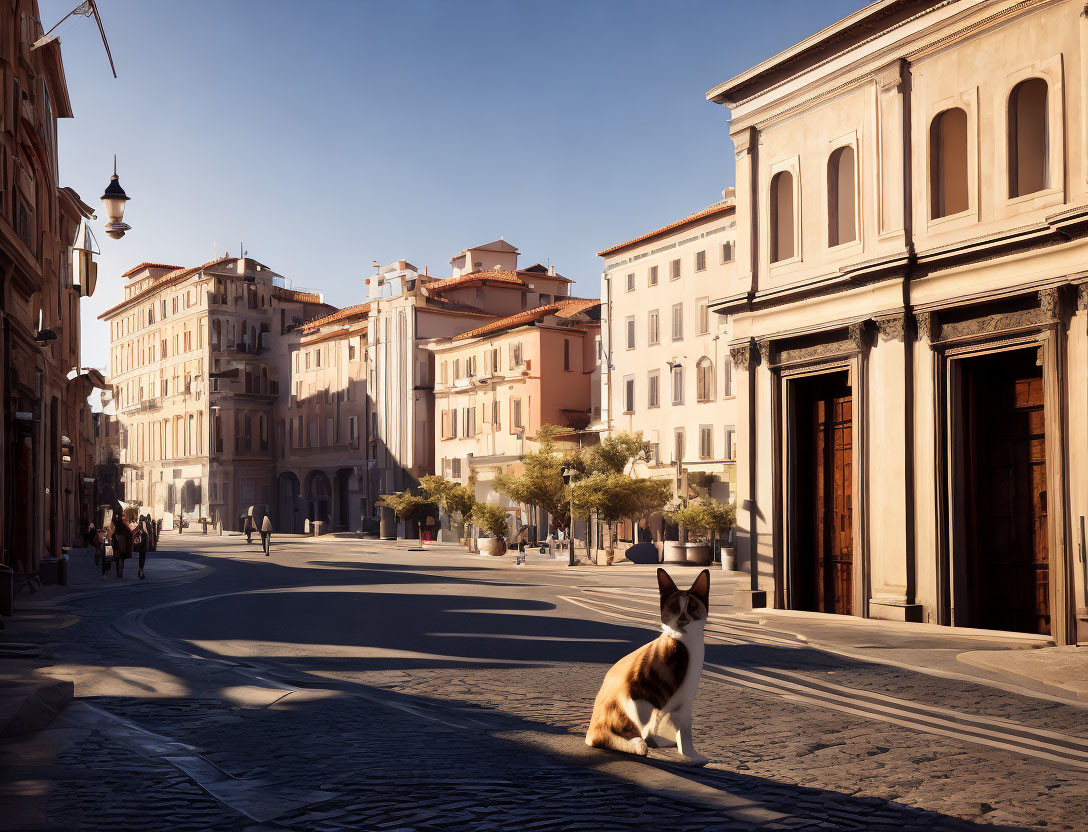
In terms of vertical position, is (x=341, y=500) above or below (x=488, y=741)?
above

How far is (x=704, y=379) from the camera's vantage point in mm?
50156

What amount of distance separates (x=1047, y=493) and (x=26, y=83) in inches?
990

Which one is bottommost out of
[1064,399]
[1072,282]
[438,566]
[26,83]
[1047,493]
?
[438,566]

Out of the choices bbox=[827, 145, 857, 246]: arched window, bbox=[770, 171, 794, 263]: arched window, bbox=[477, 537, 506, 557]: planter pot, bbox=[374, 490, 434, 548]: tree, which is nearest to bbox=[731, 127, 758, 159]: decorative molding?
bbox=[770, 171, 794, 263]: arched window

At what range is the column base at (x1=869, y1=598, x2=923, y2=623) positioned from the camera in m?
19.2

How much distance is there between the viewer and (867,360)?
66.5 feet

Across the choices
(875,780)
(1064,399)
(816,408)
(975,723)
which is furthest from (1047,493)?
(875,780)

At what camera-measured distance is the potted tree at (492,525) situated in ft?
163

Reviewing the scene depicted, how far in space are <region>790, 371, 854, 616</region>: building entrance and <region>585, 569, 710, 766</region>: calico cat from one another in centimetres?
1471

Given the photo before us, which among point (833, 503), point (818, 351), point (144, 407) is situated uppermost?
point (144, 407)

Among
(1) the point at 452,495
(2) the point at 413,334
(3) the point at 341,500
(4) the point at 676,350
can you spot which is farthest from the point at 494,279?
(4) the point at 676,350

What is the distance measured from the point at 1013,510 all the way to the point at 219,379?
76.5m

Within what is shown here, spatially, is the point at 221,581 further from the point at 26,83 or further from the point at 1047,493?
the point at 1047,493

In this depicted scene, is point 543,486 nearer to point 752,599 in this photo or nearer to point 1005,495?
point 752,599
